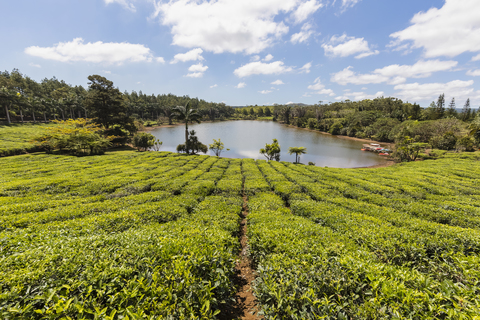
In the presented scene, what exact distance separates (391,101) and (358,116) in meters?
29.0

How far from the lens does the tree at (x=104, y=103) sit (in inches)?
1421

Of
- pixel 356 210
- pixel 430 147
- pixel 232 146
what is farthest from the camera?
pixel 232 146

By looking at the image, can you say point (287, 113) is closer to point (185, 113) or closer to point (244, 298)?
point (185, 113)

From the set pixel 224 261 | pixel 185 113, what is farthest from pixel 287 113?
→ pixel 224 261

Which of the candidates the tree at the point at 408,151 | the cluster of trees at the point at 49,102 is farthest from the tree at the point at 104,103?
the tree at the point at 408,151

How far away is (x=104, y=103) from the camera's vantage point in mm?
37125

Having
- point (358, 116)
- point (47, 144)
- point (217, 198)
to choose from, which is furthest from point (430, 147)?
point (47, 144)

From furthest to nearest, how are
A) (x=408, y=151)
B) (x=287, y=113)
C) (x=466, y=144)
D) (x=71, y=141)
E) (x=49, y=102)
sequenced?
(x=287, y=113) < (x=49, y=102) < (x=466, y=144) < (x=408, y=151) < (x=71, y=141)

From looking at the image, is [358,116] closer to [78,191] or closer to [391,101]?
[391,101]

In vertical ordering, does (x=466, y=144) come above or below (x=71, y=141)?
below

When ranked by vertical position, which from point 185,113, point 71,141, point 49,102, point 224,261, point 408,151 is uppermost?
point 49,102

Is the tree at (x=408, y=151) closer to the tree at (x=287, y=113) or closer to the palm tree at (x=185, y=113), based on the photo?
the palm tree at (x=185, y=113)

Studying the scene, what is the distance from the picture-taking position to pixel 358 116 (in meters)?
77.7

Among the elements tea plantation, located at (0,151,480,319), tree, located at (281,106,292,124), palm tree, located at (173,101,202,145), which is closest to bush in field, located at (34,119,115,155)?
palm tree, located at (173,101,202,145)
